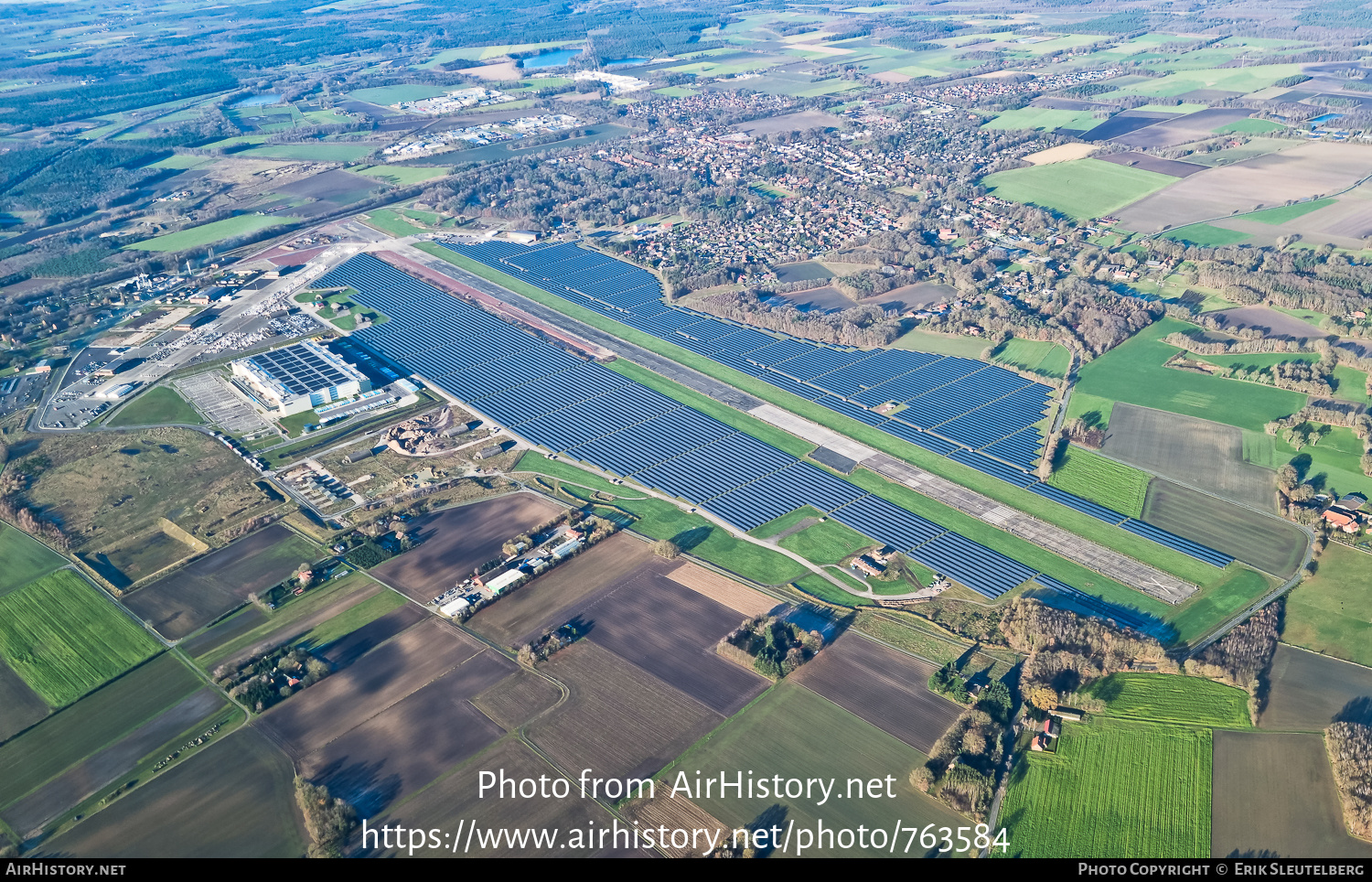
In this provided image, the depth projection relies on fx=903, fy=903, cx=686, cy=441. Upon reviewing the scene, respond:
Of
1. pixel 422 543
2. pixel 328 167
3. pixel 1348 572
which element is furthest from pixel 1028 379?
pixel 328 167

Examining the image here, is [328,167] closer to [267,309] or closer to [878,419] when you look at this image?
[267,309]

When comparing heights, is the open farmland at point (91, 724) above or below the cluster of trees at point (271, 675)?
below

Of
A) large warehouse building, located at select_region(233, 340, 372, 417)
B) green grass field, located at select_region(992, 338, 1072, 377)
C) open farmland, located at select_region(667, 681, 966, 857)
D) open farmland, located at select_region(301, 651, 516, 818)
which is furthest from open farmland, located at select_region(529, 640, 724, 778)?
green grass field, located at select_region(992, 338, 1072, 377)

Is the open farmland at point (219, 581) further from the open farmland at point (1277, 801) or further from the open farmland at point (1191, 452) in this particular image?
the open farmland at point (1191, 452)

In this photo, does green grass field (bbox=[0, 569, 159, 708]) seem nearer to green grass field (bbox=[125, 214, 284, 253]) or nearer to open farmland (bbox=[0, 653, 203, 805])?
open farmland (bbox=[0, 653, 203, 805])

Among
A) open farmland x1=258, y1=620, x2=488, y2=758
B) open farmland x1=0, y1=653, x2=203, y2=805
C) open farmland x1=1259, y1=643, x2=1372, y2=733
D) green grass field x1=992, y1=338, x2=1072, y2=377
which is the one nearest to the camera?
open farmland x1=0, y1=653, x2=203, y2=805

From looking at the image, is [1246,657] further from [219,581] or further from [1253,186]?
[1253,186]

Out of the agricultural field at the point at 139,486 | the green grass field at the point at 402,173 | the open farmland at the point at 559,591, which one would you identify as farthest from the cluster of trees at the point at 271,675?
the green grass field at the point at 402,173
